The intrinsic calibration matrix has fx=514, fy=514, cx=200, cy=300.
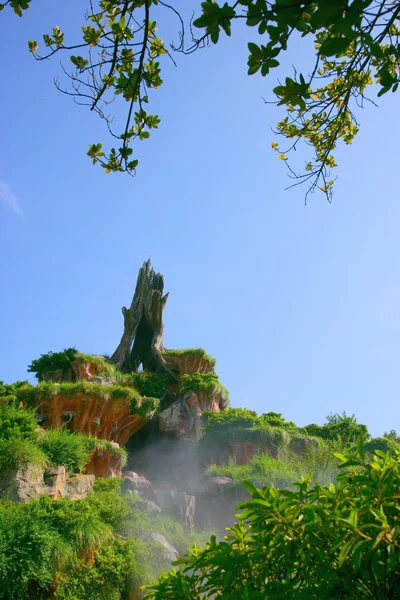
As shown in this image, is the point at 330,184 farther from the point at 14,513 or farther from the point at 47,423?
the point at 47,423

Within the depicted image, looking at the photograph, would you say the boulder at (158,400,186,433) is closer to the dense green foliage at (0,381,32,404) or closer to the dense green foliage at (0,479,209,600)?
the dense green foliage at (0,381,32,404)

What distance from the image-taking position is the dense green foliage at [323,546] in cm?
215

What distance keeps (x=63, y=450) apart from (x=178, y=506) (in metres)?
3.32

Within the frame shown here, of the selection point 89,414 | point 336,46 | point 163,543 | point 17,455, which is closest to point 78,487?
point 17,455

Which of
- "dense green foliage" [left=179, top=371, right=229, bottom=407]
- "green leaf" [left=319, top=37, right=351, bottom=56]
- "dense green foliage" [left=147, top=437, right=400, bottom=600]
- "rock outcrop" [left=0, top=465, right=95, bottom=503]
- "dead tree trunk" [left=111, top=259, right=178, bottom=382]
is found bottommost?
"dense green foliage" [left=147, top=437, right=400, bottom=600]

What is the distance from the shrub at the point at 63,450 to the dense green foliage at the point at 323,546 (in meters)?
9.89

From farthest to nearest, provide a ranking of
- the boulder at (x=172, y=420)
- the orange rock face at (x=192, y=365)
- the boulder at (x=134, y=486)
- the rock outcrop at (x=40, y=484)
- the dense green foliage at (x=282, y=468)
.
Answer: the orange rock face at (x=192, y=365) < the boulder at (x=172, y=420) < the dense green foliage at (x=282, y=468) < the boulder at (x=134, y=486) < the rock outcrop at (x=40, y=484)

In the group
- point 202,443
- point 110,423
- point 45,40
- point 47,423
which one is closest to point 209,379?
point 202,443

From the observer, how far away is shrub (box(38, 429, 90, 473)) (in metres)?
11.8

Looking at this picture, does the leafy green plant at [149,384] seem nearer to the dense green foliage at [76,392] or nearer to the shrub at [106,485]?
the dense green foliage at [76,392]

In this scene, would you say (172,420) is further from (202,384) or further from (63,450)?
(63,450)

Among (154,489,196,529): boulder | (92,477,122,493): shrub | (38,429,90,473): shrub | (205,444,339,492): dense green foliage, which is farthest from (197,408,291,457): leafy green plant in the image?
(38,429,90,473): shrub

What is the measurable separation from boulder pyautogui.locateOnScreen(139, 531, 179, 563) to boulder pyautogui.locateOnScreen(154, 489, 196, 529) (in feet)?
7.36

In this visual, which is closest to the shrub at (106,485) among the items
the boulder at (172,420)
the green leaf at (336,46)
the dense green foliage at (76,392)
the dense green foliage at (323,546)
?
the dense green foliage at (76,392)
